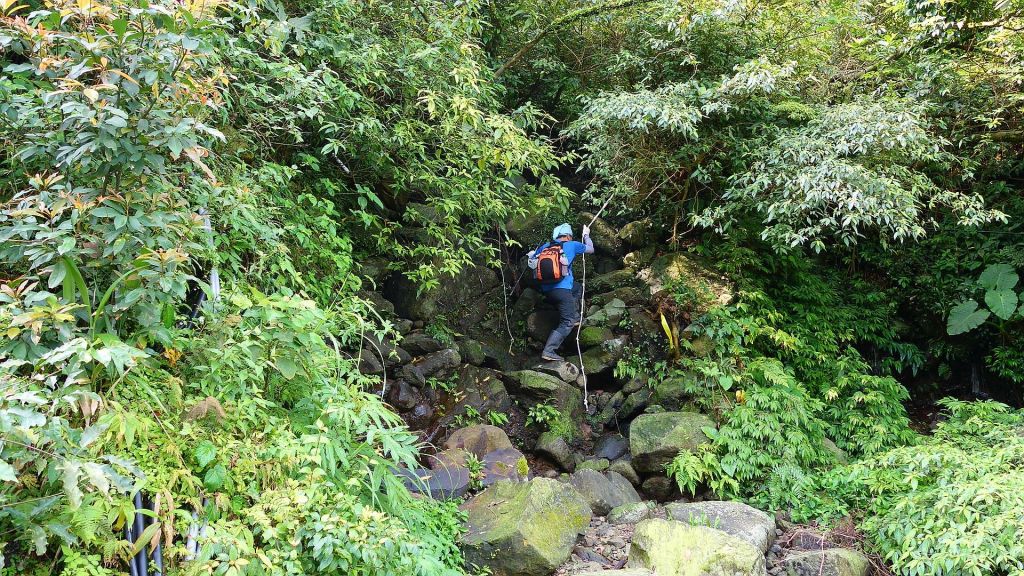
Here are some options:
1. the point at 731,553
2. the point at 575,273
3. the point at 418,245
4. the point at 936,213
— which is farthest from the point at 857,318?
the point at 418,245

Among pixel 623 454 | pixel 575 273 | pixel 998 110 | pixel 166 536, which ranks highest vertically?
pixel 998 110

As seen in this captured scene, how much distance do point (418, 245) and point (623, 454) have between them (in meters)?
3.25

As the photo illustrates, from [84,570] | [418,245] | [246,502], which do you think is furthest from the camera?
[418,245]

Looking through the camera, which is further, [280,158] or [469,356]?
[469,356]

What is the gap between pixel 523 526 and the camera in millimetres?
4293

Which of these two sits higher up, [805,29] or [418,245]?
[805,29]

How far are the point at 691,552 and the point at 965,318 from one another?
18.8ft

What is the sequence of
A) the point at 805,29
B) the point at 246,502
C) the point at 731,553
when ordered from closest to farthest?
the point at 246,502 < the point at 731,553 < the point at 805,29

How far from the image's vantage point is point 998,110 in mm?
6914

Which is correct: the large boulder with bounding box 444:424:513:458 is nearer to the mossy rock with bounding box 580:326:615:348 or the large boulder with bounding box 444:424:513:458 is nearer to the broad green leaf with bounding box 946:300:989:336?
the mossy rock with bounding box 580:326:615:348

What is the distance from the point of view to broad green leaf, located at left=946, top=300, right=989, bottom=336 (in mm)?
7422

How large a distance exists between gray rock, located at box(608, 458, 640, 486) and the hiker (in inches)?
70.1

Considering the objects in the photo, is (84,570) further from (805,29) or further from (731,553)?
(805,29)

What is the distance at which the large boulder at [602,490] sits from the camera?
217 inches
